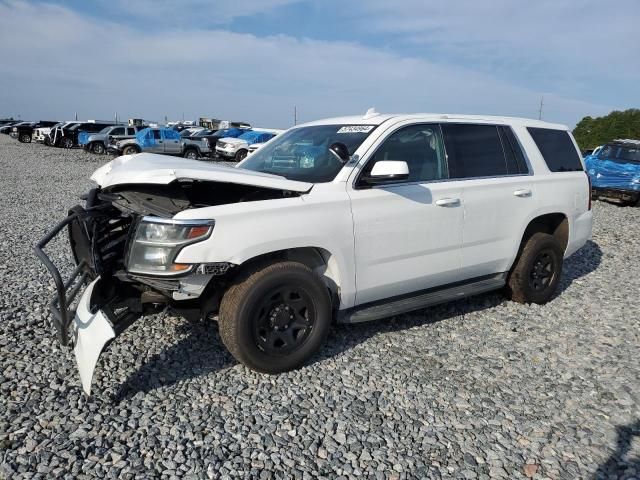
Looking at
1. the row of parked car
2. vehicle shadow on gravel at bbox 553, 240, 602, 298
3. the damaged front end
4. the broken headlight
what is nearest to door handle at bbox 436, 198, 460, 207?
the damaged front end

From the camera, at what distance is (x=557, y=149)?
5598 millimetres

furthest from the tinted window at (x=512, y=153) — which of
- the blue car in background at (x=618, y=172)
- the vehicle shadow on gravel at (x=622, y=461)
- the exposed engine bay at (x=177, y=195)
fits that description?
the blue car in background at (x=618, y=172)

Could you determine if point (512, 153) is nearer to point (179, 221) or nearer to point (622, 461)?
point (622, 461)

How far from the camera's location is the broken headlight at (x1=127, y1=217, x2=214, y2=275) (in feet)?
10.7

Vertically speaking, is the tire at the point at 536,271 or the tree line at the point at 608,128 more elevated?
the tree line at the point at 608,128

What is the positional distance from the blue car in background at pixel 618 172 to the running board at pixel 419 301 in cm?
1040

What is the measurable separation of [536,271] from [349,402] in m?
2.84

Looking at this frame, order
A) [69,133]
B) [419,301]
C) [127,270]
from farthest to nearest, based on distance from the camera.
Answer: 1. [69,133]
2. [419,301]
3. [127,270]

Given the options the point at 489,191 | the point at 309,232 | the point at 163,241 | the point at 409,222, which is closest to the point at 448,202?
the point at 409,222

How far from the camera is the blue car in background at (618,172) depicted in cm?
1397

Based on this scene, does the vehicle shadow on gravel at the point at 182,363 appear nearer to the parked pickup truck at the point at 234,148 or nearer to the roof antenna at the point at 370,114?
the roof antenna at the point at 370,114

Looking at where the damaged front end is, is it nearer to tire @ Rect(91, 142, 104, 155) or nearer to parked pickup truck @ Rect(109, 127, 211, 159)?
parked pickup truck @ Rect(109, 127, 211, 159)

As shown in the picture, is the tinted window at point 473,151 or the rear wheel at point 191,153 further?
the rear wheel at point 191,153

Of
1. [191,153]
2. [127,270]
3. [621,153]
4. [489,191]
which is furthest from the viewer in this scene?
[191,153]
